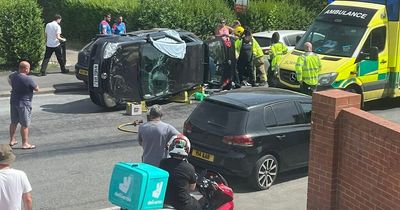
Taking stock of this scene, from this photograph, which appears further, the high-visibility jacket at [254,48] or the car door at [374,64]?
the high-visibility jacket at [254,48]

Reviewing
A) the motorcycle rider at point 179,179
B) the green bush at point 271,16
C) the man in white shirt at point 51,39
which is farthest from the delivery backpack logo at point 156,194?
the green bush at point 271,16

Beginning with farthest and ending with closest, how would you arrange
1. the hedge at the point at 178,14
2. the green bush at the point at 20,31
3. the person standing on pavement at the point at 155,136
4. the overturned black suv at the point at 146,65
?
the hedge at the point at 178,14 → the green bush at the point at 20,31 → the overturned black suv at the point at 146,65 → the person standing on pavement at the point at 155,136

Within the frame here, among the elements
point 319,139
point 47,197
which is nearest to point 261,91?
point 319,139

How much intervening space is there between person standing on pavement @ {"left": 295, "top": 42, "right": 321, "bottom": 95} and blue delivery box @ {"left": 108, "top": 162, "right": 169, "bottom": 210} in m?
7.89

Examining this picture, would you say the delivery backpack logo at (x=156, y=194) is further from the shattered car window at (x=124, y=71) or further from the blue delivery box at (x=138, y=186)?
the shattered car window at (x=124, y=71)

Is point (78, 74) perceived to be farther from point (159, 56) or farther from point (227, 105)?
point (227, 105)

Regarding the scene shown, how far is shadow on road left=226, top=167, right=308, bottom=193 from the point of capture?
1020cm

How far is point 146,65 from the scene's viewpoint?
15.2 meters

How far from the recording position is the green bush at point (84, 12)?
2589 centimetres

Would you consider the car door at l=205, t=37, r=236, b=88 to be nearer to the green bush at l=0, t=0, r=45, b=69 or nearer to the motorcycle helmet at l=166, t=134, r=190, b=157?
the green bush at l=0, t=0, r=45, b=69

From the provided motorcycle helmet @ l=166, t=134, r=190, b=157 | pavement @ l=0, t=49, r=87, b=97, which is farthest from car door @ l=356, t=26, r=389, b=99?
motorcycle helmet @ l=166, t=134, r=190, b=157

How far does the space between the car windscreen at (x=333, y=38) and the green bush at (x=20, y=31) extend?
8338mm

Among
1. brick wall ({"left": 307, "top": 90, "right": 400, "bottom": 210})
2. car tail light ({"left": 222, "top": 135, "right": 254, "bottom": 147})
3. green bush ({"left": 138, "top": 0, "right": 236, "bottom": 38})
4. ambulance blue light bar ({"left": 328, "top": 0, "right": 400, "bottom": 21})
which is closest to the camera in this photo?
brick wall ({"left": 307, "top": 90, "right": 400, "bottom": 210})

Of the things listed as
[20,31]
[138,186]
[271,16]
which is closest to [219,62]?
[20,31]
